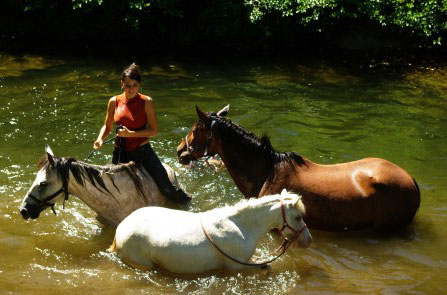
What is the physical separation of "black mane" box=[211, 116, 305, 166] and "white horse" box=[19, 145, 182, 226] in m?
1.12

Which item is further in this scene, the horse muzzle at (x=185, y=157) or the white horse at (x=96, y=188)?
the horse muzzle at (x=185, y=157)

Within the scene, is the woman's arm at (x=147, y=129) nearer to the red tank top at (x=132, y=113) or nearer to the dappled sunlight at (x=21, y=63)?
the red tank top at (x=132, y=113)

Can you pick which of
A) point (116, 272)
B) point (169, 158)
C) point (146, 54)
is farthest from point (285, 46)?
point (116, 272)

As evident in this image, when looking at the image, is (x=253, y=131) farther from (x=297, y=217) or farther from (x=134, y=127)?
(x=297, y=217)

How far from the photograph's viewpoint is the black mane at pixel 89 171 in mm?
6469

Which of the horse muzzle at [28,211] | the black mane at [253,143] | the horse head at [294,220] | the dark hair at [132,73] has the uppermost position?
the dark hair at [132,73]

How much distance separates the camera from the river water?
20.8 ft

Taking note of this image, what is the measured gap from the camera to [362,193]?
23.3 feet

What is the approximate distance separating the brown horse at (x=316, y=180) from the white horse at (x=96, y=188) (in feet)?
2.35

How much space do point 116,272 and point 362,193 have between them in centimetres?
314

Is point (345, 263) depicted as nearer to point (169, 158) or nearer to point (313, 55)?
point (169, 158)

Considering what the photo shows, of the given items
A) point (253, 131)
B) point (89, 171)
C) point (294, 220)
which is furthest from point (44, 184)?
point (253, 131)

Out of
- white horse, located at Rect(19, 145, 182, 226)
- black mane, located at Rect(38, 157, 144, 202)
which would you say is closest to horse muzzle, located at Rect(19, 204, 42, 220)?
white horse, located at Rect(19, 145, 182, 226)

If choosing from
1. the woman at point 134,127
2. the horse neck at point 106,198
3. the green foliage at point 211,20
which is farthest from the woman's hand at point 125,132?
the green foliage at point 211,20
